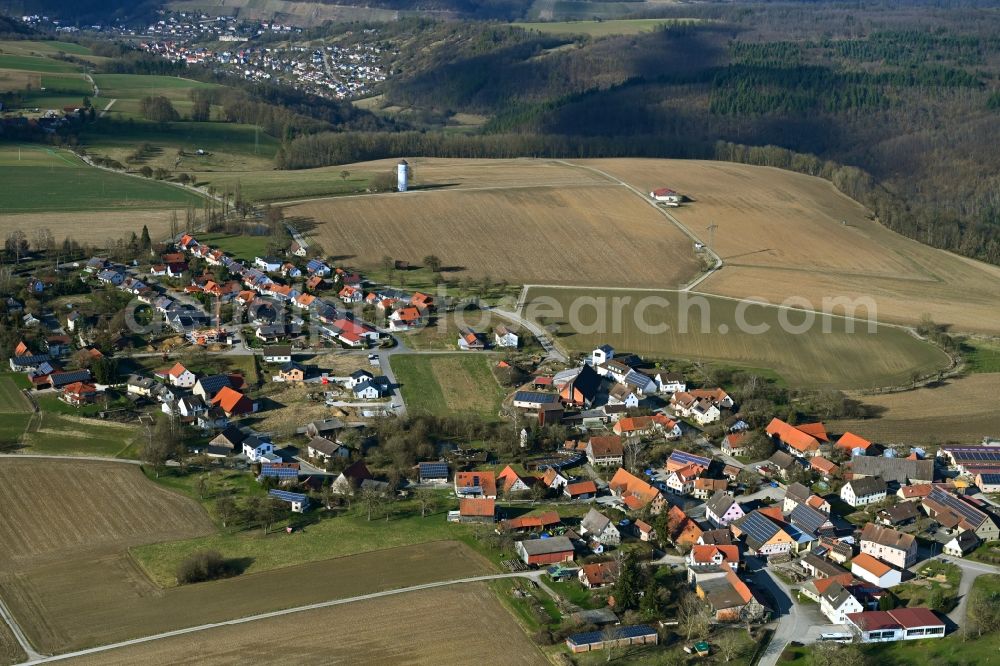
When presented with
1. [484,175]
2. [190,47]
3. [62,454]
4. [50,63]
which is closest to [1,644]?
[62,454]

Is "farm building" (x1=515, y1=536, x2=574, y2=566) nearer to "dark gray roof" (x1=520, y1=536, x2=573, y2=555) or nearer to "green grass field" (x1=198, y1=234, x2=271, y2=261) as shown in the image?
"dark gray roof" (x1=520, y1=536, x2=573, y2=555)

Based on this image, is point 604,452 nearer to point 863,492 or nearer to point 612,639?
point 863,492

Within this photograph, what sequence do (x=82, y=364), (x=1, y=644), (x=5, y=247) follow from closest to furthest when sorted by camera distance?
(x=1, y=644), (x=82, y=364), (x=5, y=247)

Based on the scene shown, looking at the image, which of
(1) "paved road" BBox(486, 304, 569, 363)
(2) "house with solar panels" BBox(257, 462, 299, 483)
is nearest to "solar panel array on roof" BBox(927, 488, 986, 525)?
(1) "paved road" BBox(486, 304, 569, 363)

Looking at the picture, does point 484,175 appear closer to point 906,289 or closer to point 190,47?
point 906,289

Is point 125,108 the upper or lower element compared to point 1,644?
upper

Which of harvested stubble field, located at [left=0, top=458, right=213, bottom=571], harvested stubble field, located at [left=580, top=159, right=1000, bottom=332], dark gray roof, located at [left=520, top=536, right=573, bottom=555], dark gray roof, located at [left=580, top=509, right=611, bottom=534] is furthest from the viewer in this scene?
harvested stubble field, located at [left=580, top=159, right=1000, bottom=332]
